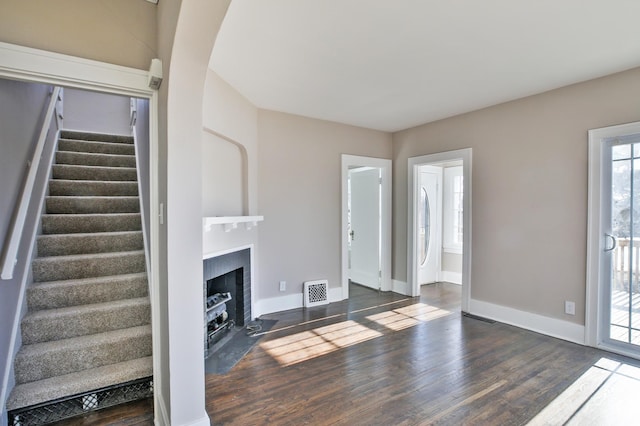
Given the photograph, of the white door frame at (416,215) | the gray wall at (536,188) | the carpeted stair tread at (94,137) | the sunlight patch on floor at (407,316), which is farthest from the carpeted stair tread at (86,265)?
the gray wall at (536,188)

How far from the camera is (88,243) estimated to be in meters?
2.98

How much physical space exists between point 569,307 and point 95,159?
5.43m

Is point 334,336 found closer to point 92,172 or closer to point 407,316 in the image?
point 407,316

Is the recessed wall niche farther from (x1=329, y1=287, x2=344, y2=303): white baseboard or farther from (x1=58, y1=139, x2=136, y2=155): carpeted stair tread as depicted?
(x1=329, y1=287, x2=344, y2=303): white baseboard

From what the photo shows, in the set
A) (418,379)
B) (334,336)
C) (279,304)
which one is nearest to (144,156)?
(279,304)

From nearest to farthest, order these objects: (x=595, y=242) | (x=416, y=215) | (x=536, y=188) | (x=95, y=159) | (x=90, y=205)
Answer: (x=595, y=242) → (x=90, y=205) → (x=536, y=188) → (x=95, y=159) → (x=416, y=215)

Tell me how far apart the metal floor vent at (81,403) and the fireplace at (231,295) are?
2.91 ft

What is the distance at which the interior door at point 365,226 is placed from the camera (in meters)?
5.19

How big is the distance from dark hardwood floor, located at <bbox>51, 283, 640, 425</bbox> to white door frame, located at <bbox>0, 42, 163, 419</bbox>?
725 millimetres

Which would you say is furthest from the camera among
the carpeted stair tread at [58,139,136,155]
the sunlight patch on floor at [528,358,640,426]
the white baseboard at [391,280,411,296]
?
the white baseboard at [391,280,411,296]

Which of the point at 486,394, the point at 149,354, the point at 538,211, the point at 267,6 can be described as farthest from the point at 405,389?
the point at 267,6

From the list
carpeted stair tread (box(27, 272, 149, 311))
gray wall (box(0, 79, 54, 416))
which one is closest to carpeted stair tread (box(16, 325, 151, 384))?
gray wall (box(0, 79, 54, 416))

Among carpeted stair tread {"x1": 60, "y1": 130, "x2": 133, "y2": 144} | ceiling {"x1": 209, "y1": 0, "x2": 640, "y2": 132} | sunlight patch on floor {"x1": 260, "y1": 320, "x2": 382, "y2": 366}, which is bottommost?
sunlight patch on floor {"x1": 260, "y1": 320, "x2": 382, "y2": 366}

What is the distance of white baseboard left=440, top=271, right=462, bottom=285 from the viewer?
5.69m
